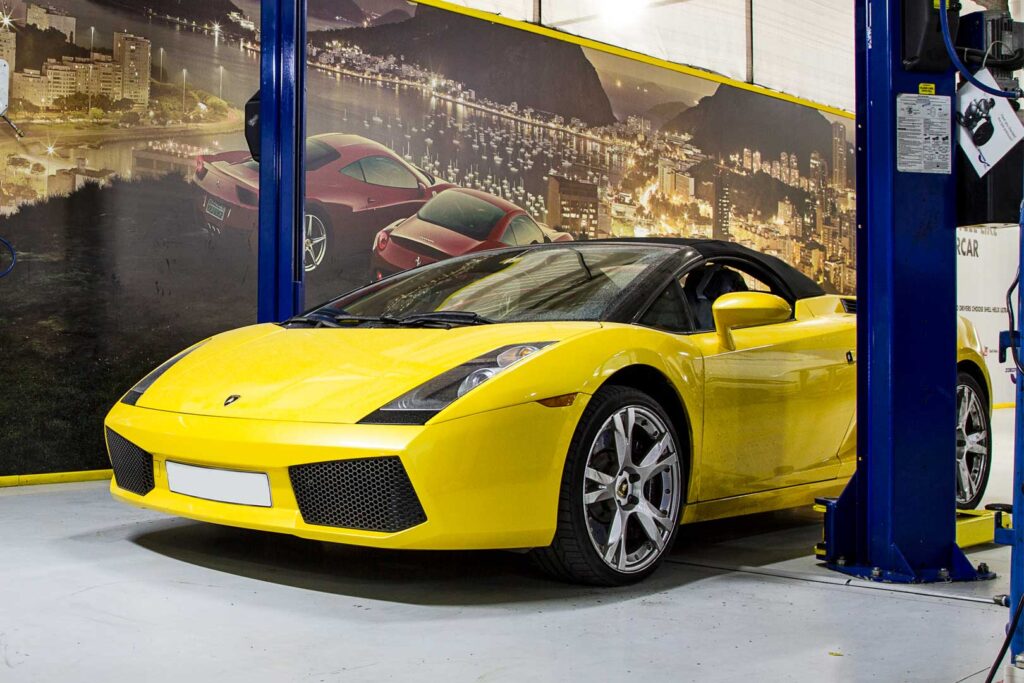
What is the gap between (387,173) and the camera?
7465 mm

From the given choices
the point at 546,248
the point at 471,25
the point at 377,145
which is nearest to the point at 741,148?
the point at 471,25

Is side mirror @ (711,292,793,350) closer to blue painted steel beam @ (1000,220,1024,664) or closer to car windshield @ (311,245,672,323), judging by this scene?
car windshield @ (311,245,672,323)

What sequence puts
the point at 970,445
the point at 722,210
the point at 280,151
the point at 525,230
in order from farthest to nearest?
the point at 722,210 → the point at 525,230 → the point at 280,151 → the point at 970,445

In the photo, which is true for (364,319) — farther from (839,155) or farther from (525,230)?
(839,155)

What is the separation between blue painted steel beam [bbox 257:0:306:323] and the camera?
5527 millimetres

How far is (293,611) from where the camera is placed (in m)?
3.06

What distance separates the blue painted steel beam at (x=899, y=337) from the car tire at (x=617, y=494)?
0.66m

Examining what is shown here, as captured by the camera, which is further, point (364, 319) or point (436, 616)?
point (364, 319)

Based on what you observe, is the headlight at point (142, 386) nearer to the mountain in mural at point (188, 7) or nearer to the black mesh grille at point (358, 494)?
the black mesh grille at point (358, 494)

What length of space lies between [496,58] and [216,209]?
2707mm

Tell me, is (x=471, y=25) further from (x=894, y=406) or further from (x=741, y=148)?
(x=894, y=406)

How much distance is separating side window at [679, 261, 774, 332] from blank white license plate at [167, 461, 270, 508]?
5.31 feet

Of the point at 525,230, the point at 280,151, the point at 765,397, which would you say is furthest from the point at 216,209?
the point at 765,397

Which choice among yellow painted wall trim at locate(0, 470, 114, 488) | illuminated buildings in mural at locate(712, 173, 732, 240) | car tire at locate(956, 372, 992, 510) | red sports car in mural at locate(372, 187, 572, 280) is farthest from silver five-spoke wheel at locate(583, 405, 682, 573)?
illuminated buildings in mural at locate(712, 173, 732, 240)
